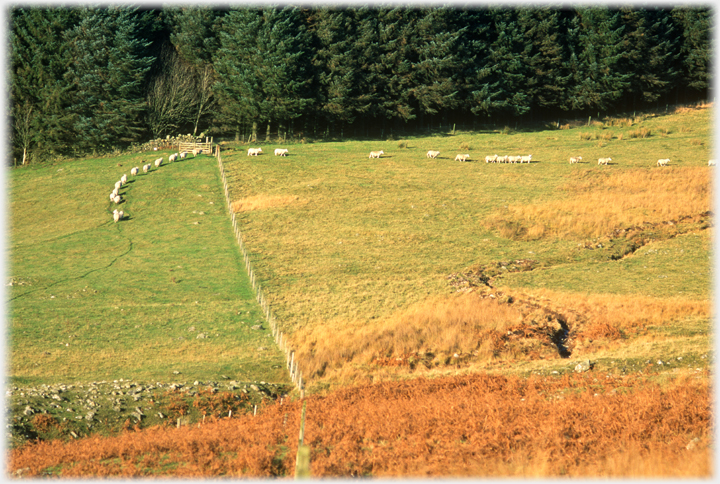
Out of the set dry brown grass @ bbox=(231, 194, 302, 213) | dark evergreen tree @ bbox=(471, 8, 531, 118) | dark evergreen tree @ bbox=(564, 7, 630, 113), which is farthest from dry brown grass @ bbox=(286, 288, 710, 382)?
dark evergreen tree @ bbox=(564, 7, 630, 113)

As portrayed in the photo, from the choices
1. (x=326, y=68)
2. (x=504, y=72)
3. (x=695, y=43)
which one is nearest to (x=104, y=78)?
(x=326, y=68)

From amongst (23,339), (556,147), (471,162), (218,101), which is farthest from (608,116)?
(23,339)

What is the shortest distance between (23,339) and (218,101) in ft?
191

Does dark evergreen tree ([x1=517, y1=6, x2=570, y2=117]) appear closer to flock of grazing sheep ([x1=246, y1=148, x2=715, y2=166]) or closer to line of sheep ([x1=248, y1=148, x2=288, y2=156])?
flock of grazing sheep ([x1=246, y1=148, x2=715, y2=166])

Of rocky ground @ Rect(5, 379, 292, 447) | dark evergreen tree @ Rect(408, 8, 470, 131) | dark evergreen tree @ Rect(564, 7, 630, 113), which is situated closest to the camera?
rocky ground @ Rect(5, 379, 292, 447)

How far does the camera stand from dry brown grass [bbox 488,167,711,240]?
42094mm

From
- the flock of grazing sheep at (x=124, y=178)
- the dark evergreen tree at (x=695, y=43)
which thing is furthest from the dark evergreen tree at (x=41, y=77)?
the dark evergreen tree at (x=695, y=43)

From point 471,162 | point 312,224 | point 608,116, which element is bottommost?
point 312,224

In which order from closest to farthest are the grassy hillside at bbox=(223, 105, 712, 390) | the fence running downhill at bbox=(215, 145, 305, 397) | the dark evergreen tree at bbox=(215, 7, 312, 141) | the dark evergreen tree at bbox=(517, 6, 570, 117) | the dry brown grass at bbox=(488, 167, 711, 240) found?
1. the fence running downhill at bbox=(215, 145, 305, 397)
2. the grassy hillside at bbox=(223, 105, 712, 390)
3. the dry brown grass at bbox=(488, 167, 711, 240)
4. the dark evergreen tree at bbox=(215, 7, 312, 141)
5. the dark evergreen tree at bbox=(517, 6, 570, 117)

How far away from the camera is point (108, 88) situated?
7331 centimetres

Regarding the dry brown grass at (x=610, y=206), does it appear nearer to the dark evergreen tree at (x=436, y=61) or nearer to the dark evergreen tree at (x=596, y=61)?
the dark evergreen tree at (x=436, y=61)

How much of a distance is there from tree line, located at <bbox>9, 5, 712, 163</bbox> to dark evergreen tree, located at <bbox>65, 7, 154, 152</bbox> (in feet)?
0.57

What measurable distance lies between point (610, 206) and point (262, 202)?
2691cm

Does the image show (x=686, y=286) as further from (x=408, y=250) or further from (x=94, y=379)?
(x=94, y=379)
